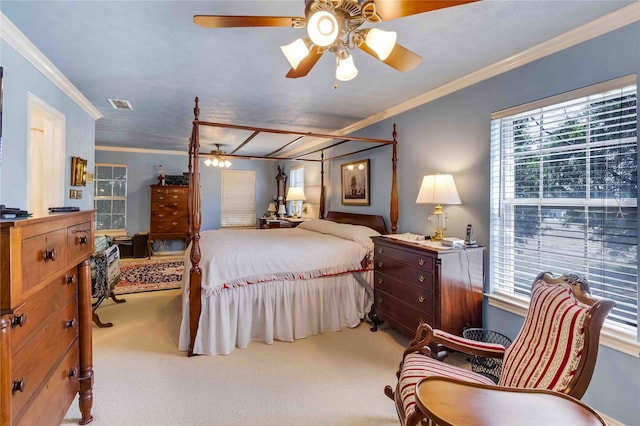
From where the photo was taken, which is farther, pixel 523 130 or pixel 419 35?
pixel 523 130

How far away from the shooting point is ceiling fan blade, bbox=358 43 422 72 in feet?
5.04

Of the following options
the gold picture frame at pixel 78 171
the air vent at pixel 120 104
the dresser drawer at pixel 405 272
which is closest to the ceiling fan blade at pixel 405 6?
the dresser drawer at pixel 405 272

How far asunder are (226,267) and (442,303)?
5.96ft

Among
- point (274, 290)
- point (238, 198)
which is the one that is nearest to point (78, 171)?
point (274, 290)

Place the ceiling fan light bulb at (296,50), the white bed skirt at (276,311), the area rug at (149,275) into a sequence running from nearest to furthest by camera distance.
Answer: the ceiling fan light bulb at (296,50), the white bed skirt at (276,311), the area rug at (149,275)

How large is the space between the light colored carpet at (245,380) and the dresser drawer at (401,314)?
236 millimetres

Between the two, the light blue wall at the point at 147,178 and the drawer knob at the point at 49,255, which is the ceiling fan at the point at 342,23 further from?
the light blue wall at the point at 147,178

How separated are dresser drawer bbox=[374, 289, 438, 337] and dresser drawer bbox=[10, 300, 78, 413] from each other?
7.69 feet

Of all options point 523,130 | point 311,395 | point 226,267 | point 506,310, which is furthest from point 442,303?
point 226,267

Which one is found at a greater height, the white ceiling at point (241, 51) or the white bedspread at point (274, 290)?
the white ceiling at point (241, 51)

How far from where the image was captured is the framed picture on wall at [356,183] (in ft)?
14.0

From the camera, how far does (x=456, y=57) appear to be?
2330 millimetres

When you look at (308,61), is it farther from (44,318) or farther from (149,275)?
(149,275)

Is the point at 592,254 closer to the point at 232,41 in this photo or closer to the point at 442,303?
the point at 442,303
